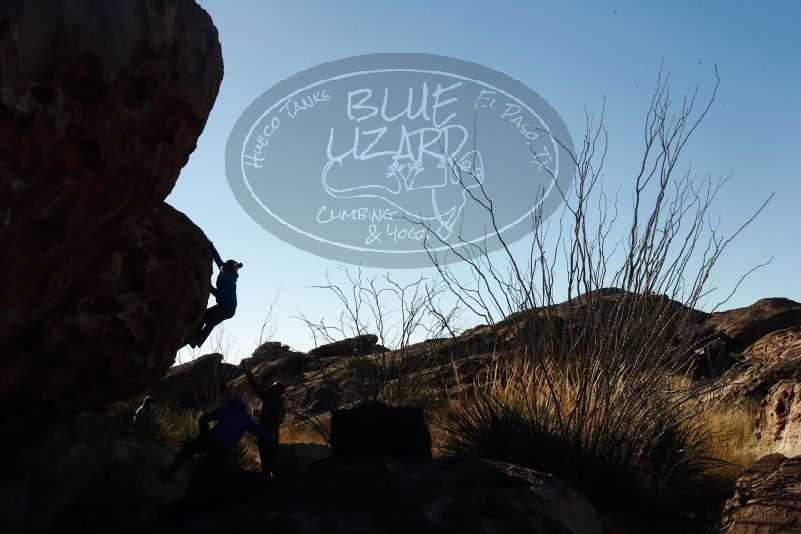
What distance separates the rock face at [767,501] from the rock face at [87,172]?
472cm

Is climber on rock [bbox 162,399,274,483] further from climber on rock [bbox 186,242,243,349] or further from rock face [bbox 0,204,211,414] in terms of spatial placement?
climber on rock [bbox 186,242,243,349]

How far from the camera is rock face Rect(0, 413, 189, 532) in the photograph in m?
6.67

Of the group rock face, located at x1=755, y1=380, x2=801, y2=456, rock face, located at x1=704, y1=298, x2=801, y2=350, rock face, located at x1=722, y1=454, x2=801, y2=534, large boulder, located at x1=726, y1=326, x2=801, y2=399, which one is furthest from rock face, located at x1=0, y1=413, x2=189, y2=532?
rock face, located at x1=704, y1=298, x2=801, y2=350

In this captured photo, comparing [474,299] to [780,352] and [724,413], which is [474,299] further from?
[780,352]

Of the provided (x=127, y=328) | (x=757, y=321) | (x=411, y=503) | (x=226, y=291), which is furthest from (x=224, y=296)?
(x=757, y=321)

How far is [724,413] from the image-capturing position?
10398mm

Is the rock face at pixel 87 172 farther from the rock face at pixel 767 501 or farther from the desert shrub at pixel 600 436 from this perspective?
the rock face at pixel 767 501

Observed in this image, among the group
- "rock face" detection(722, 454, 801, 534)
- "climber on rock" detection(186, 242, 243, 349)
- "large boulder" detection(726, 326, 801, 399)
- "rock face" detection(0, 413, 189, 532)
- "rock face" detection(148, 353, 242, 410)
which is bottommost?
"rock face" detection(722, 454, 801, 534)

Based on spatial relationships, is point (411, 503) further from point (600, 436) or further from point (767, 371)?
point (767, 371)

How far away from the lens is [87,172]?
196 inches

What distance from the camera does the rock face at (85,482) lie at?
6.67m

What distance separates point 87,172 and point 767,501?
16.4ft

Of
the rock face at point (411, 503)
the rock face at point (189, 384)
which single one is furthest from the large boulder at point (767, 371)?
the rock face at point (189, 384)

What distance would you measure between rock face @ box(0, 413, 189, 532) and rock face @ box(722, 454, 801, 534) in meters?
4.51
